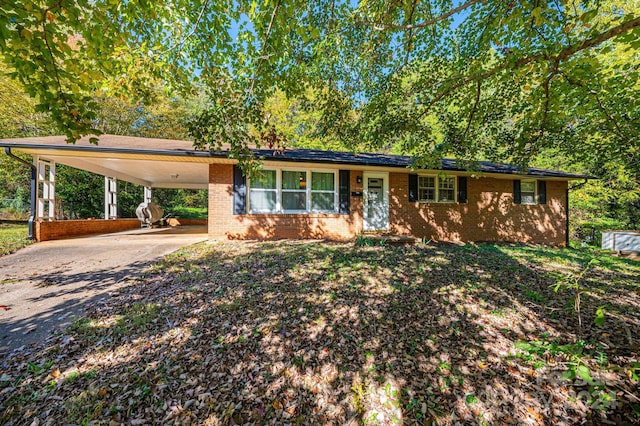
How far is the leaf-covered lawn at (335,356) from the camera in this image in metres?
1.96

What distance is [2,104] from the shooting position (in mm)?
12461

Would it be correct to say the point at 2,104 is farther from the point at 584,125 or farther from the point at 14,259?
the point at 584,125

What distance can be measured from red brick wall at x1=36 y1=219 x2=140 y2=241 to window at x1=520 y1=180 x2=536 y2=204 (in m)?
17.2

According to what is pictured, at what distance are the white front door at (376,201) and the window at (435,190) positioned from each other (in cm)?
151

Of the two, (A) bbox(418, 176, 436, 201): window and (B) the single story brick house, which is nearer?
(B) the single story brick house

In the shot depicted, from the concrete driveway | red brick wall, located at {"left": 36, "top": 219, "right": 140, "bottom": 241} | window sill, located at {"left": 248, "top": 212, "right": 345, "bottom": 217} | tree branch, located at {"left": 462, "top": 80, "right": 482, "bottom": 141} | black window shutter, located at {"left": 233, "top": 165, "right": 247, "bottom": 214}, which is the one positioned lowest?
the concrete driveway

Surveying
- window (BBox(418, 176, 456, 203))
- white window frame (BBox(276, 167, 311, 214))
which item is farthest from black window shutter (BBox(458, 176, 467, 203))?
white window frame (BBox(276, 167, 311, 214))

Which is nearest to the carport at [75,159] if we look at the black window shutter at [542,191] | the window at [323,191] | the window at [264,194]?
the window at [264,194]

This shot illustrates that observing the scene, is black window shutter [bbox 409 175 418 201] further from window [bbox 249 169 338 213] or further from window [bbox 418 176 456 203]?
window [bbox 249 169 338 213]

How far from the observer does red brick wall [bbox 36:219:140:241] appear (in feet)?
23.8

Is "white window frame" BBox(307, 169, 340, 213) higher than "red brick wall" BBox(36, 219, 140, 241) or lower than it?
higher

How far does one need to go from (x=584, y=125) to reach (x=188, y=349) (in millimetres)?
10662

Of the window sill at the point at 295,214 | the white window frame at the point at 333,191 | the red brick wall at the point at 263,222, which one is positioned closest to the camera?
the red brick wall at the point at 263,222

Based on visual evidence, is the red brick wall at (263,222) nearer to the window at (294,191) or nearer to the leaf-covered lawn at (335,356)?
the window at (294,191)
